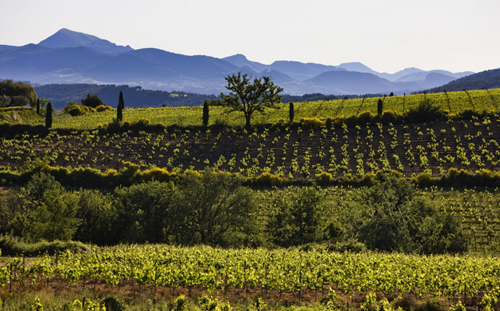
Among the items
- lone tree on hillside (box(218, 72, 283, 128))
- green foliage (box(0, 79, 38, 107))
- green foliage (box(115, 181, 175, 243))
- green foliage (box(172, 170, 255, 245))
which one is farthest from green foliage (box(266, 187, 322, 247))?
green foliage (box(0, 79, 38, 107))

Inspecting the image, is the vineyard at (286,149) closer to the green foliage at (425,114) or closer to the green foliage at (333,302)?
the green foliage at (425,114)

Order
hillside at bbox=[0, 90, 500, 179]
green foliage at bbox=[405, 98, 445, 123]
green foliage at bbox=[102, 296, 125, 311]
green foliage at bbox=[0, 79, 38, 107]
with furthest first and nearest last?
green foliage at bbox=[0, 79, 38, 107]
green foliage at bbox=[405, 98, 445, 123]
hillside at bbox=[0, 90, 500, 179]
green foliage at bbox=[102, 296, 125, 311]

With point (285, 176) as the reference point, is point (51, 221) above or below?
below

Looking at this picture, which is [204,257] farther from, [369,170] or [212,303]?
[369,170]

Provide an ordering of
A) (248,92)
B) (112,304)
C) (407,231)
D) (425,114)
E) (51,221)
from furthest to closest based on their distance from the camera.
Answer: (248,92), (425,114), (51,221), (407,231), (112,304)

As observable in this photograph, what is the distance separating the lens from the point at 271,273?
16.7 metres

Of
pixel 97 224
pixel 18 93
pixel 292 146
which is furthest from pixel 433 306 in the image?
pixel 18 93

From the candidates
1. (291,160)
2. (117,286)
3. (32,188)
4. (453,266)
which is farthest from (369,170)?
(117,286)

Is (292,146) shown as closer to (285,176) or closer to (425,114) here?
(285,176)

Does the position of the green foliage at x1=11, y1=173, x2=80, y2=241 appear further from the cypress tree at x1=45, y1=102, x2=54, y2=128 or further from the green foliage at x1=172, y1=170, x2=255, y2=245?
the cypress tree at x1=45, y1=102, x2=54, y2=128

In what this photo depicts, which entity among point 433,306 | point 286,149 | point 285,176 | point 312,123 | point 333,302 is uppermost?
point 312,123

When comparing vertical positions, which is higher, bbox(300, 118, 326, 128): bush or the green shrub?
the green shrub

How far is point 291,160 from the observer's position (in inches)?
2060

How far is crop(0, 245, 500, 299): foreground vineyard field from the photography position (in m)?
15.9
